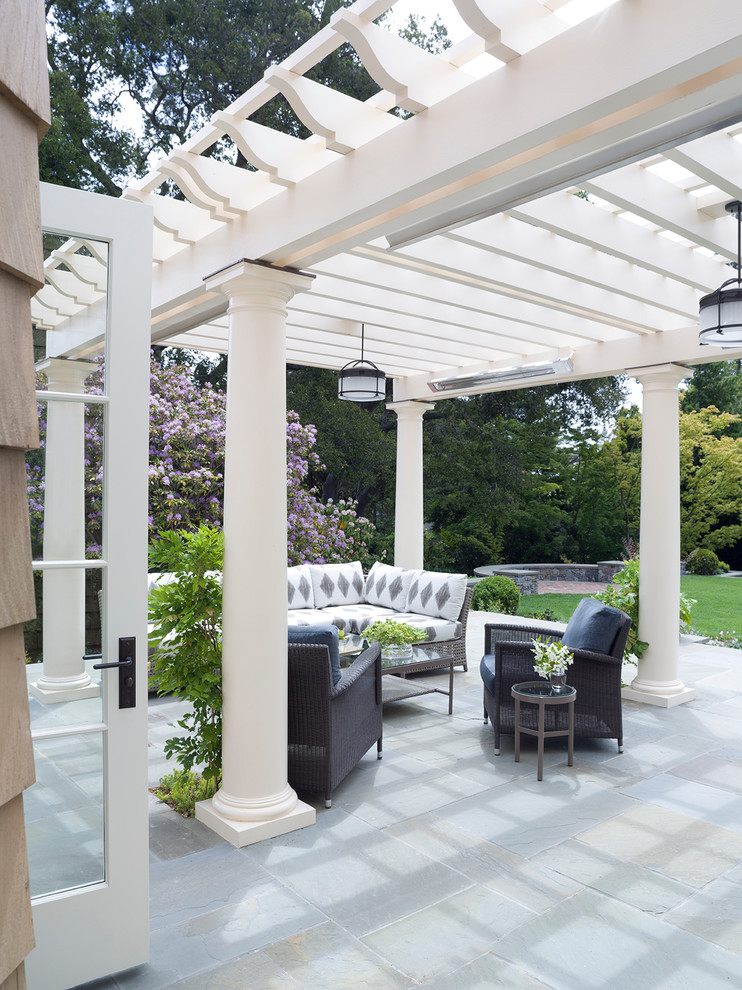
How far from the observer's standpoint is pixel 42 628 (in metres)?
2.29

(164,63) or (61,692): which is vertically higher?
(164,63)

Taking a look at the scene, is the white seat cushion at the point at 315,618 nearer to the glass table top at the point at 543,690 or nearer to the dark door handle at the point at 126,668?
the glass table top at the point at 543,690

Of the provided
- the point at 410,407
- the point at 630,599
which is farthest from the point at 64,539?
the point at 410,407

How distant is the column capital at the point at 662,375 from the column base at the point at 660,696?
247cm

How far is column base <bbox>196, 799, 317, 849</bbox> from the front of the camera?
3.42 meters

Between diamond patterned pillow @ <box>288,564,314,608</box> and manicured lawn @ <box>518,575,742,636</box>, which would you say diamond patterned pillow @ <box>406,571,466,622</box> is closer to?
diamond patterned pillow @ <box>288,564,314,608</box>

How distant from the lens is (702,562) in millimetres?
16078

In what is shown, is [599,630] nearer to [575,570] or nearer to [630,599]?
[630,599]

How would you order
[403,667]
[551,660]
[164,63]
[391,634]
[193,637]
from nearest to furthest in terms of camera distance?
[193,637]
[551,660]
[403,667]
[391,634]
[164,63]

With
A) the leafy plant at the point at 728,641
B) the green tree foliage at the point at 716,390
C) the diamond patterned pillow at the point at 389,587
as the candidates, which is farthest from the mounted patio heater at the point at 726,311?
the green tree foliage at the point at 716,390

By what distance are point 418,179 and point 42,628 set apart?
1.98 meters

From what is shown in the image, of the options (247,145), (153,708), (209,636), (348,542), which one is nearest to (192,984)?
(209,636)

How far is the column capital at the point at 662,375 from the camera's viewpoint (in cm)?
581

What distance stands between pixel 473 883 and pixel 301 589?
4556 millimetres
